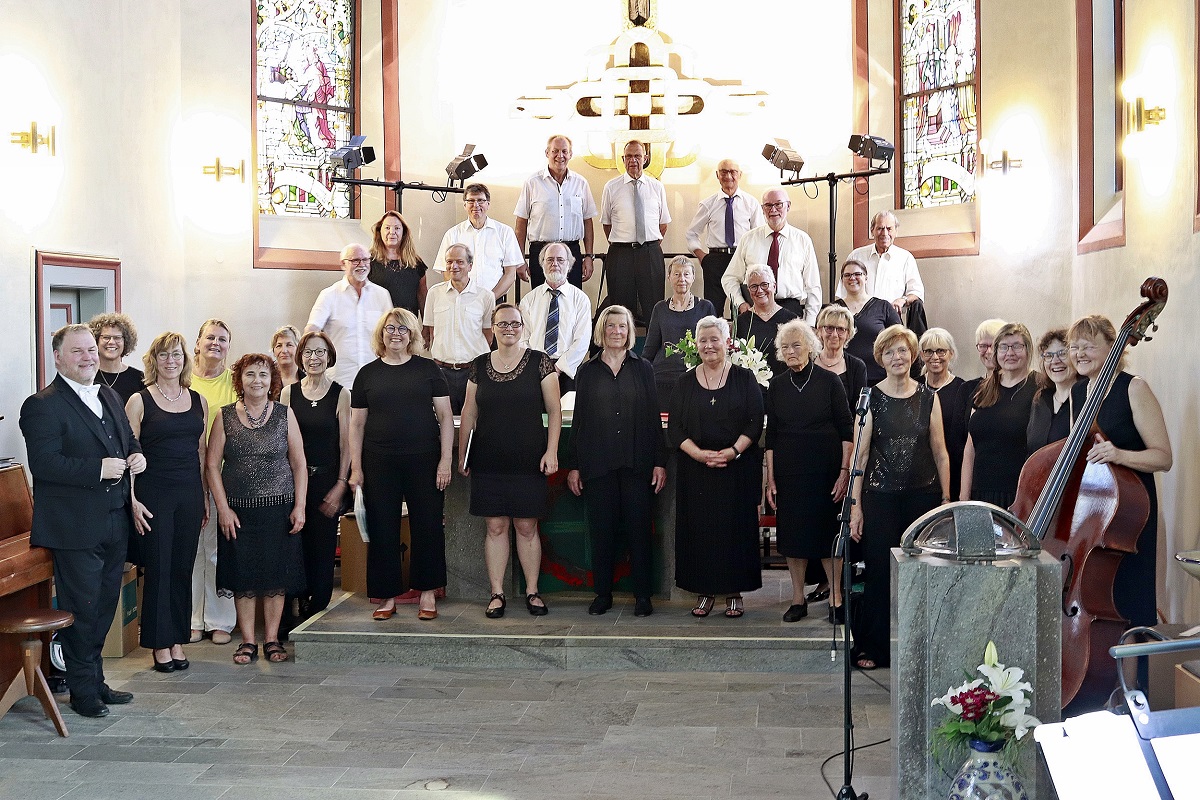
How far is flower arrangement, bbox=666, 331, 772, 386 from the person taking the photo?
7094 mm

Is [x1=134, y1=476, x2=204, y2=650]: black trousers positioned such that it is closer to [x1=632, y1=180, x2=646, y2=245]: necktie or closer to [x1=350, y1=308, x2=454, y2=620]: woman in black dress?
[x1=350, y1=308, x2=454, y2=620]: woman in black dress

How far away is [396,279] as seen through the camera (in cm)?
994

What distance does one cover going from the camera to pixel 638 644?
640 centimetres

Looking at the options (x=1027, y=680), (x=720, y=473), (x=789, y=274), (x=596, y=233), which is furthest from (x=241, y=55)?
(x=1027, y=680)

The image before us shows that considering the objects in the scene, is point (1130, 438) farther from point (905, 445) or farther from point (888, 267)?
point (888, 267)

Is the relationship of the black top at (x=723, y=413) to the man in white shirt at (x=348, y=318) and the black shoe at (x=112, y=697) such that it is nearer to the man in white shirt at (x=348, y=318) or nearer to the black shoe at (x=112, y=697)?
the black shoe at (x=112, y=697)

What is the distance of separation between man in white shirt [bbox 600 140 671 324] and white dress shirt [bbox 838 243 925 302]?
151 centimetres

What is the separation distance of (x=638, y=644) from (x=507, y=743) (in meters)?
1.31

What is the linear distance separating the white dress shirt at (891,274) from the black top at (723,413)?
348 cm

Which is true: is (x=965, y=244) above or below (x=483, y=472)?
above

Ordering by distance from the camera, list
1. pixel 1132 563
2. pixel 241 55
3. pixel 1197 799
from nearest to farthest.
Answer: pixel 1197 799 < pixel 1132 563 < pixel 241 55

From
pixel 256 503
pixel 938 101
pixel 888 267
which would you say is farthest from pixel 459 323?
pixel 938 101

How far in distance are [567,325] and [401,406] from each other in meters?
2.52

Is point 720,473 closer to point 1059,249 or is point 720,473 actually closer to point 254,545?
point 254,545
